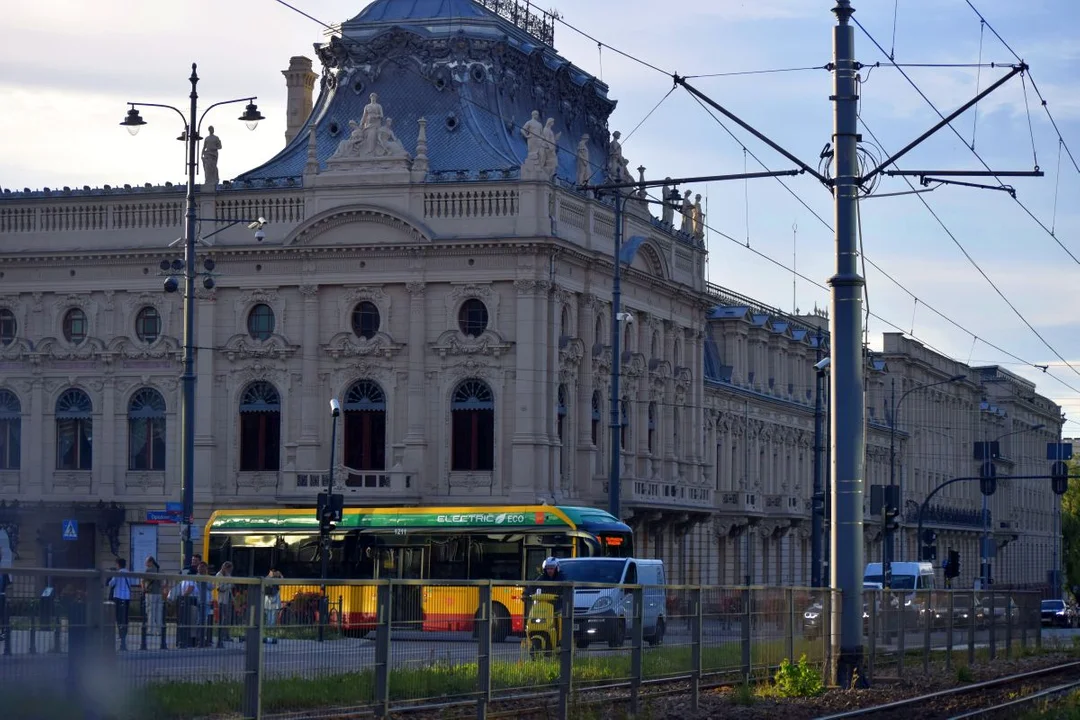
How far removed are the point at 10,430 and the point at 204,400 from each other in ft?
24.7

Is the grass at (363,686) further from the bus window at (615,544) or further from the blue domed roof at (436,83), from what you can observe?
the blue domed roof at (436,83)

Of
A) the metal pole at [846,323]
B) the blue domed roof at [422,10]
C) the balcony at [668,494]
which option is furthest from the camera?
the blue domed roof at [422,10]

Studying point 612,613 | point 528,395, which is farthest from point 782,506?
point 612,613

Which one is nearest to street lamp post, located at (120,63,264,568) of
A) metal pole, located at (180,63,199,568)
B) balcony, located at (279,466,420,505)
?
metal pole, located at (180,63,199,568)

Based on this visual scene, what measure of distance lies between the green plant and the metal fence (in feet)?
1.53

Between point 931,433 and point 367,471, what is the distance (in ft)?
201

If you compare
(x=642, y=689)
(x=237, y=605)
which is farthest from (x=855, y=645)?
(x=237, y=605)

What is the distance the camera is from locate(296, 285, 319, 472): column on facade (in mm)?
64438

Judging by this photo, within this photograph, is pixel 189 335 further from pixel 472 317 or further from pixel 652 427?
pixel 652 427

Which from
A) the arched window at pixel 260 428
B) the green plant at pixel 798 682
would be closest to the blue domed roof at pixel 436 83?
the arched window at pixel 260 428

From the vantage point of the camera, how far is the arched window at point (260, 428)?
65.4m

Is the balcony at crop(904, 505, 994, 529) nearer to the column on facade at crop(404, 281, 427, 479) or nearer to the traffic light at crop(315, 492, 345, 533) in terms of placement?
the column on facade at crop(404, 281, 427, 479)

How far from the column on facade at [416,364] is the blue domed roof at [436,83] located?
16.1 ft

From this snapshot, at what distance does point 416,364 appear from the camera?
64.1 meters
